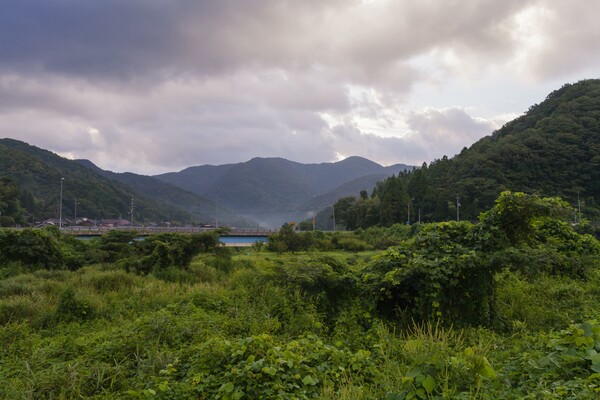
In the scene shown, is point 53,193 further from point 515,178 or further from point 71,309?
point 71,309

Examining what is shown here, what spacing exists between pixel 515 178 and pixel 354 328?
7037 centimetres

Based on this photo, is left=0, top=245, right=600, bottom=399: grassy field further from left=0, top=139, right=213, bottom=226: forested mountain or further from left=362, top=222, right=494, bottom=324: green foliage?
left=0, top=139, right=213, bottom=226: forested mountain

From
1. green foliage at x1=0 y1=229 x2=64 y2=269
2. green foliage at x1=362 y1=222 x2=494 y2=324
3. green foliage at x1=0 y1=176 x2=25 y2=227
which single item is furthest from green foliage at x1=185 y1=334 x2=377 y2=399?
green foliage at x1=0 y1=176 x2=25 y2=227

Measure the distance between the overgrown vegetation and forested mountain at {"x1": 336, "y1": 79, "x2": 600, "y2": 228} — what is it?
182ft

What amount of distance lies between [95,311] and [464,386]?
875cm

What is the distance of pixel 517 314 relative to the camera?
7.85 m

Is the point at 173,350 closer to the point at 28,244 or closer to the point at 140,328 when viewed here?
the point at 140,328

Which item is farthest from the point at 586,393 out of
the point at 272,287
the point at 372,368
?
the point at 272,287

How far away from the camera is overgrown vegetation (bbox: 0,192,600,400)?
13.3 feet

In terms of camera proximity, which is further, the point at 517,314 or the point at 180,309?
the point at 180,309

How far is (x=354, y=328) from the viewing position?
680 centimetres

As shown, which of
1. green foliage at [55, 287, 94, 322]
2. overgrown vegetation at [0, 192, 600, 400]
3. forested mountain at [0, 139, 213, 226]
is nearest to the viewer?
overgrown vegetation at [0, 192, 600, 400]

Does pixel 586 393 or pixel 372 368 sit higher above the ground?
pixel 586 393

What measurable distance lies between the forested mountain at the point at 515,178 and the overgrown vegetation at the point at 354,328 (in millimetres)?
55383
